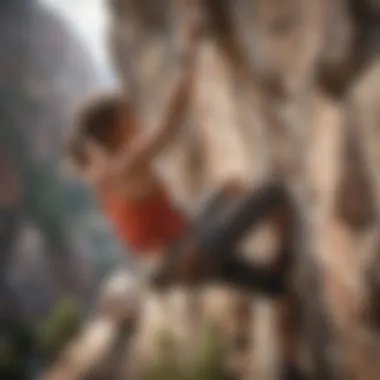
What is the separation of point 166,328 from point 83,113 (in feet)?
2.28

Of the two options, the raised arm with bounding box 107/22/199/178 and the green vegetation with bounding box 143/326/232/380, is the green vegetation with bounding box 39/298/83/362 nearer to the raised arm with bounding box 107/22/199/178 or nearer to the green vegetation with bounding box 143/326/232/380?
the green vegetation with bounding box 143/326/232/380

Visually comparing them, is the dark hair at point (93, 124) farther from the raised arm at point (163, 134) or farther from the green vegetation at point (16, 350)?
the green vegetation at point (16, 350)

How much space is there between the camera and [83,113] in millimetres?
2775

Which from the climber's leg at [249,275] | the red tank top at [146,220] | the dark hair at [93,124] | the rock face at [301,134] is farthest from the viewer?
the dark hair at [93,124]

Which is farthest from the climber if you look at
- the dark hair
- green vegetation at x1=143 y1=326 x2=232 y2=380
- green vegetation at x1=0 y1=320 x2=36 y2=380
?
green vegetation at x1=0 y1=320 x2=36 y2=380

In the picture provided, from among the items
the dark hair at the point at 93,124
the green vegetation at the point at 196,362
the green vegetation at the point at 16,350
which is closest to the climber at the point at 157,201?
the dark hair at the point at 93,124

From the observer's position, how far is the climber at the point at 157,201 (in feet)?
8.02

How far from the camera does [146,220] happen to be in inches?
104

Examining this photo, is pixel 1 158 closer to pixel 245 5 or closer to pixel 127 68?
pixel 127 68

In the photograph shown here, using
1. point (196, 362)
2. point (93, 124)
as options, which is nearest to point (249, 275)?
point (196, 362)

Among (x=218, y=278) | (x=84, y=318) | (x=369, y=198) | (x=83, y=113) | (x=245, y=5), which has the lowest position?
(x=84, y=318)

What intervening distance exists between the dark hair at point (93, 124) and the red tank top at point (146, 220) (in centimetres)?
17

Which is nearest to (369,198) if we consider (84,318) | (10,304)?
(84,318)

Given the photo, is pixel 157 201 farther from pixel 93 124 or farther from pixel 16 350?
pixel 16 350
